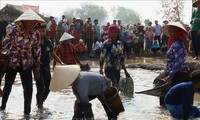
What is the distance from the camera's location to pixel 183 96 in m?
6.24

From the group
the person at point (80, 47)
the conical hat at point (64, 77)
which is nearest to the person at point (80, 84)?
the conical hat at point (64, 77)

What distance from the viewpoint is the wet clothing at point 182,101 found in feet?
20.2

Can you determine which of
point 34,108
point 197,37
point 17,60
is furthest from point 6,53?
point 197,37

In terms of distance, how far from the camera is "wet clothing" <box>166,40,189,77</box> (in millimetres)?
7035

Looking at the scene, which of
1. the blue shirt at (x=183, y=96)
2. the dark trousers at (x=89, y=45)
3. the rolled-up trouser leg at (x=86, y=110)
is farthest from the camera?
the dark trousers at (x=89, y=45)

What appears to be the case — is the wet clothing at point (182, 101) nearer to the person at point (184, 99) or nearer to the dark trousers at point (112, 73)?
the person at point (184, 99)

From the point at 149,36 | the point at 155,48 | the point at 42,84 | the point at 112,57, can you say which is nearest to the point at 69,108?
the point at 42,84

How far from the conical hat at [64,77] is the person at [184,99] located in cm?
175

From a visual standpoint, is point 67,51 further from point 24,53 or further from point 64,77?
point 64,77

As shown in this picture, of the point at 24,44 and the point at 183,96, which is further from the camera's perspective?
the point at 24,44

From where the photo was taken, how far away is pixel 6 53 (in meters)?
6.71

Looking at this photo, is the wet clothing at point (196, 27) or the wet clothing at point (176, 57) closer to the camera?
the wet clothing at point (176, 57)

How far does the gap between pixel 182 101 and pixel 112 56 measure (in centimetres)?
247

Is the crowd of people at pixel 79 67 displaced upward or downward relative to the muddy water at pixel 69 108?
upward
